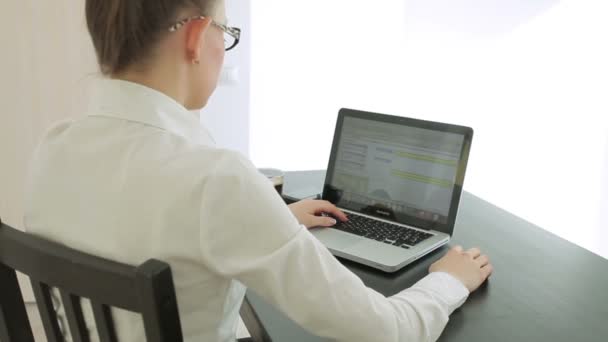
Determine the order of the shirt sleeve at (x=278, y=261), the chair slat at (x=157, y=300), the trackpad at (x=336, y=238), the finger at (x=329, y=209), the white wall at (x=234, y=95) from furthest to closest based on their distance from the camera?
the white wall at (x=234, y=95), the finger at (x=329, y=209), the trackpad at (x=336, y=238), the shirt sleeve at (x=278, y=261), the chair slat at (x=157, y=300)

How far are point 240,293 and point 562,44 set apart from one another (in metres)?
2.49

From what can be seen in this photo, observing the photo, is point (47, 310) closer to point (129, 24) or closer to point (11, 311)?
point (11, 311)

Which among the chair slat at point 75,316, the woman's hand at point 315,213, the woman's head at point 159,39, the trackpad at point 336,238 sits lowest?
the trackpad at point 336,238

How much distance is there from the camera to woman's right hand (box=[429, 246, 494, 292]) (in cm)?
91

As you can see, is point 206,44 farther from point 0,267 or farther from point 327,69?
point 327,69

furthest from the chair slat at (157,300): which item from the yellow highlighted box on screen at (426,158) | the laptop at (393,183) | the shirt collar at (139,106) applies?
the yellow highlighted box on screen at (426,158)

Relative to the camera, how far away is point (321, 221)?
1.17 meters

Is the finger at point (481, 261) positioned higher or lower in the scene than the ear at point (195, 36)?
lower

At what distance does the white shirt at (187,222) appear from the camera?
609 millimetres

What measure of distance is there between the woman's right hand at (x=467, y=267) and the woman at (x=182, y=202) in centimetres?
10

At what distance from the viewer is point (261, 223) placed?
0.62 m

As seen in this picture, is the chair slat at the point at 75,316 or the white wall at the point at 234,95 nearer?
the chair slat at the point at 75,316

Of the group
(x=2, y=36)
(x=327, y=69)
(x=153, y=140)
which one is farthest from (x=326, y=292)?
(x=327, y=69)

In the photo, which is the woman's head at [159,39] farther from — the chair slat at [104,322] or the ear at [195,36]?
the chair slat at [104,322]
